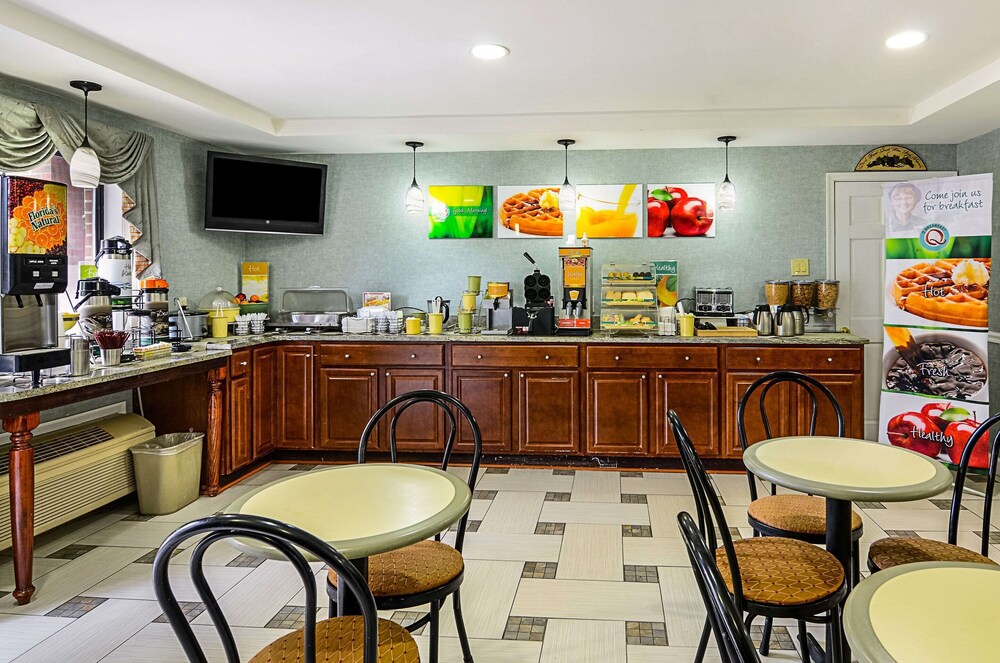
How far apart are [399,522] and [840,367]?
13.2ft

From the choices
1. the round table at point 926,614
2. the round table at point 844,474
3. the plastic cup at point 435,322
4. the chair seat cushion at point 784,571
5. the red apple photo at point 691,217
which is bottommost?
the chair seat cushion at point 784,571

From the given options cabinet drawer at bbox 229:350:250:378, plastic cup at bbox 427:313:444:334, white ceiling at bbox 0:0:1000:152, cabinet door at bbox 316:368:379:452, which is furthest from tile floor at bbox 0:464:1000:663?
white ceiling at bbox 0:0:1000:152

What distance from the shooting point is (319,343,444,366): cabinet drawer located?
5.23m

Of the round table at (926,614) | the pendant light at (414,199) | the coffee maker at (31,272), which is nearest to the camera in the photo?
the round table at (926,614)

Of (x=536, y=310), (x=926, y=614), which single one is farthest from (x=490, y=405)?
(x=926, y=614)

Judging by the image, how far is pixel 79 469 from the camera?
3.74m

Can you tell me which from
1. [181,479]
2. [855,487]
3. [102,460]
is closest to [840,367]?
[855,487]

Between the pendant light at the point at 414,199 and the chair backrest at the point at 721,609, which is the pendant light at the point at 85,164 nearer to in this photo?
the pendant light at the point at 414,199

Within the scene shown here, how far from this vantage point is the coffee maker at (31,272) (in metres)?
3.09

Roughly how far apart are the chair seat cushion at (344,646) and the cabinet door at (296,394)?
3.55 meters

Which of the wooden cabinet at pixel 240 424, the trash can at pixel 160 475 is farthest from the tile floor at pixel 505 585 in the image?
the wooden cabinet at pixel 240 424

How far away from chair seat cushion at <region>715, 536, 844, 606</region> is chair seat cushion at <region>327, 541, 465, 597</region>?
874 mm

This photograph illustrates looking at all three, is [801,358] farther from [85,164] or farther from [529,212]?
[85,164]

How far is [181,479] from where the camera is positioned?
4.18m
